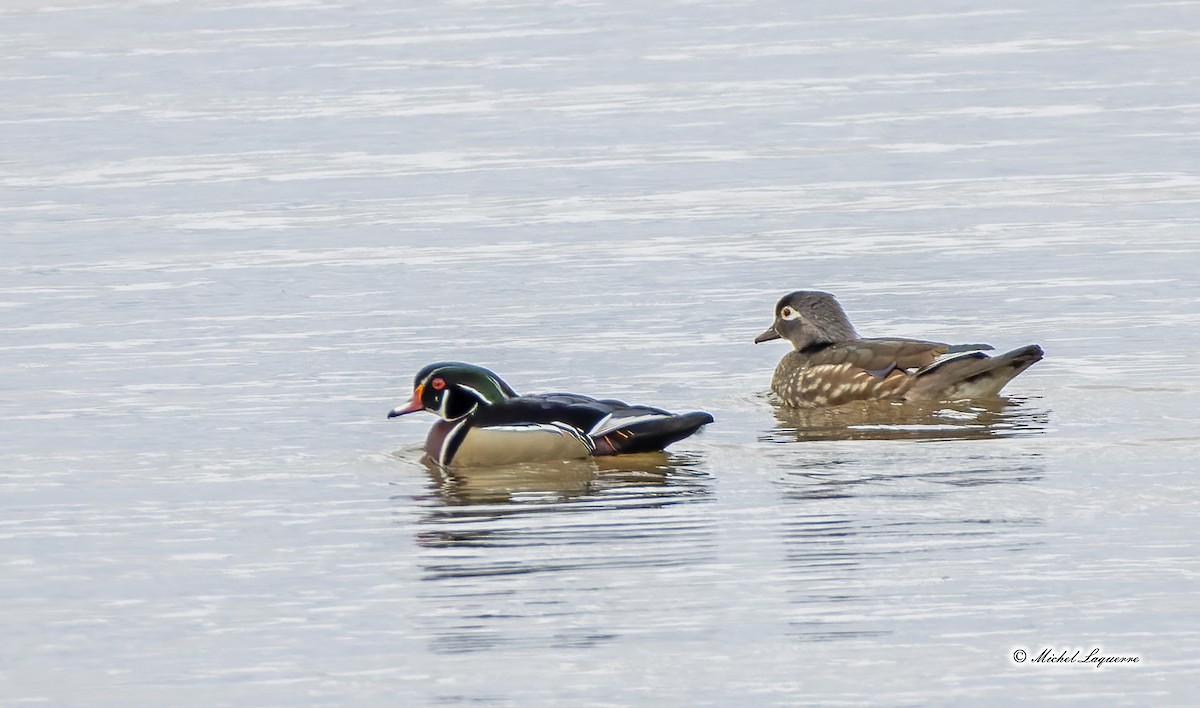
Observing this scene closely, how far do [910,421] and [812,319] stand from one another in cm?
183

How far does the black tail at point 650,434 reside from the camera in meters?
13.1

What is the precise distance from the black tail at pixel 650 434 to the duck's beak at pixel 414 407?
1087mm

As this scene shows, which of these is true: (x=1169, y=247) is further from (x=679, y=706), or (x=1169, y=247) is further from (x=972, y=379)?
(x=679, y=706)

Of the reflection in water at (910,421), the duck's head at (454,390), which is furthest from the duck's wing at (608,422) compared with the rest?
the reflection in water at (910,421)

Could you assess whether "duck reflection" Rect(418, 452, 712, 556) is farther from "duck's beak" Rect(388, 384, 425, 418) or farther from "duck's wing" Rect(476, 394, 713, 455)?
"duck's beak" Rect(388, 384, 425, 418)

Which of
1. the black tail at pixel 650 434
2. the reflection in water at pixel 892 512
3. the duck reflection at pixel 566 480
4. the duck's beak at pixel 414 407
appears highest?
the duck's beak at pixel 414 407

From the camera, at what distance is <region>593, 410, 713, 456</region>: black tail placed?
13062 millimetres

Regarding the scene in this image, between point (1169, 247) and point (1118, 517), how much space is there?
8335 mm

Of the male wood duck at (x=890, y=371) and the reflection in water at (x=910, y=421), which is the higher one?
the male wood duck at (x=890, y=371)

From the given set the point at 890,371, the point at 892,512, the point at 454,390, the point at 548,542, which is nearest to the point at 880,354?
the point at 890,371

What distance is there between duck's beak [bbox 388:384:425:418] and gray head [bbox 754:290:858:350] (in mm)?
3133

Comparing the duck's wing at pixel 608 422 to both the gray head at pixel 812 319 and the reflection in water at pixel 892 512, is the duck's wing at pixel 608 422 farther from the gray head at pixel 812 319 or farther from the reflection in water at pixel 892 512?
the gray head at pixel 812 319

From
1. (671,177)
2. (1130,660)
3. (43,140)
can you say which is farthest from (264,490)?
(43,140)

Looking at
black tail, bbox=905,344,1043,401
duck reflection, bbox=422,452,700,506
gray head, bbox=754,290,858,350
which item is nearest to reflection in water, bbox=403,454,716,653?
duck reflection, bbox=422,452,700,506
